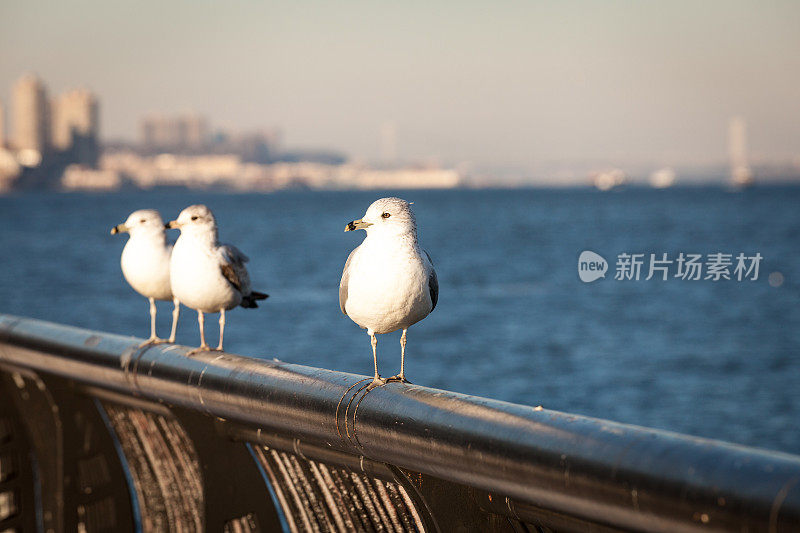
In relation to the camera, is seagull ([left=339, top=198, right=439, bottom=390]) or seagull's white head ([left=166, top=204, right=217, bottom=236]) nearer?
seagull ([left=339, top=198, right=439, bottom=390])

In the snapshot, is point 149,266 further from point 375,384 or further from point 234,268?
point 375,384

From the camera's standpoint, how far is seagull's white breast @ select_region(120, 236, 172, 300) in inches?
170

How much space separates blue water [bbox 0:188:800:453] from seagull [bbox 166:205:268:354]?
13846mm

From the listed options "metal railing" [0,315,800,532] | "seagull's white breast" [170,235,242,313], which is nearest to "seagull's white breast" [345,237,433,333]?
"metal railing" [0,315,800,532]

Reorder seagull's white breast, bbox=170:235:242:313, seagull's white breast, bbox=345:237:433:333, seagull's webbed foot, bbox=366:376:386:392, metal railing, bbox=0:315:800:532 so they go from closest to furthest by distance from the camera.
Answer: metal railing, bbox=0:315:800:532, seagull's webbed foot, bbox=366:376:386:392, seagull's white breast, bbox=345:237:433:333, seagull's white breast, bbox=170:235:242:313

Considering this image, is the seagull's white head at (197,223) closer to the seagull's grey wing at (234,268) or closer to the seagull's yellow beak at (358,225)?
the seagull's grey wing at (234,268)

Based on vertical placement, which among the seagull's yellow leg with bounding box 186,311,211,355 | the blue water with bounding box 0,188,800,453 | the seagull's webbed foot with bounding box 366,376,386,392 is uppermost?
the seagull's webbed foot with bounding box 366,376,386,392

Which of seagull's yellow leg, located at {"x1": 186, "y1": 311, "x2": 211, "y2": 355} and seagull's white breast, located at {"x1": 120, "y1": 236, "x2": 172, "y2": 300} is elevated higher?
seagull's white breast, located at {"x1": 120, "y1": 236, "x2": 172, "y2": 300}

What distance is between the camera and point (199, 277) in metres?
3.81

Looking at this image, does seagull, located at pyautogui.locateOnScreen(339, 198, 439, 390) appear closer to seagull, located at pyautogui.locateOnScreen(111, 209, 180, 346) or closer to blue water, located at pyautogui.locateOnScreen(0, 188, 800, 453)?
seagull, located at pyautogui.locateOnScreen(111, 209, 180, 346)

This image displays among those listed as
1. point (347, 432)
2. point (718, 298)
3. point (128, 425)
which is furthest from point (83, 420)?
point (718, 298)

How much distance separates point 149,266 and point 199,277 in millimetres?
612

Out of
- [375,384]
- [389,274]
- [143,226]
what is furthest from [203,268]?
[375,384]

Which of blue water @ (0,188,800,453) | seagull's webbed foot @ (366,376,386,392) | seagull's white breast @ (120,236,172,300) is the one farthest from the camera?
blue water @ (0,188,800,453)
